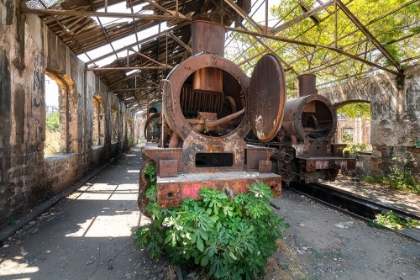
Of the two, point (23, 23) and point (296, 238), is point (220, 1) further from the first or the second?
point (296, 238)

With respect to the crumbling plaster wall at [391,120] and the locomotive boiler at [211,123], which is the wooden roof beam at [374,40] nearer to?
the crumbling plaster wall at [391,120]

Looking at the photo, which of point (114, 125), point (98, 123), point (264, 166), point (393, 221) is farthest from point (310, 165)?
point (114, 125)

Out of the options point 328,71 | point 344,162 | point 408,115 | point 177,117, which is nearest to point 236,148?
point 177,117

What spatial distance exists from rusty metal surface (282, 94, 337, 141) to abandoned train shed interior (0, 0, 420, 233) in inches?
57.0

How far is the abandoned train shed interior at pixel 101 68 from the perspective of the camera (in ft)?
12.9

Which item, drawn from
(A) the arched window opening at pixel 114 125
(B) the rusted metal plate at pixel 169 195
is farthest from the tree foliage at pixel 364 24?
(A) the arched window opening at pixel 114 125

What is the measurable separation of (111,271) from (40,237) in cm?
174

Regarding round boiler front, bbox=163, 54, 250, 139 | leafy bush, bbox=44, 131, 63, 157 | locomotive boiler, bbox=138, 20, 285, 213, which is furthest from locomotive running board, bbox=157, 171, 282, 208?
leafy bush, bbox=44, 131, 63, 157

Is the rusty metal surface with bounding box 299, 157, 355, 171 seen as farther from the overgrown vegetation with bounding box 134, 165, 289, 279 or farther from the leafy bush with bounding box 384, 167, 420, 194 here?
the overgrown vegetation with bounding box 134, 165, 289, 279

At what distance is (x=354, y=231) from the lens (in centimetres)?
407

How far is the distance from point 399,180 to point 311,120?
315cm

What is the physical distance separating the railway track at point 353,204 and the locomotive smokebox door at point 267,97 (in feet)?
11.0

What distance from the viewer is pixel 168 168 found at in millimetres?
2521

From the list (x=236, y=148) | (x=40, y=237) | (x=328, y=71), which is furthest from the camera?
(x=328, y=71)
